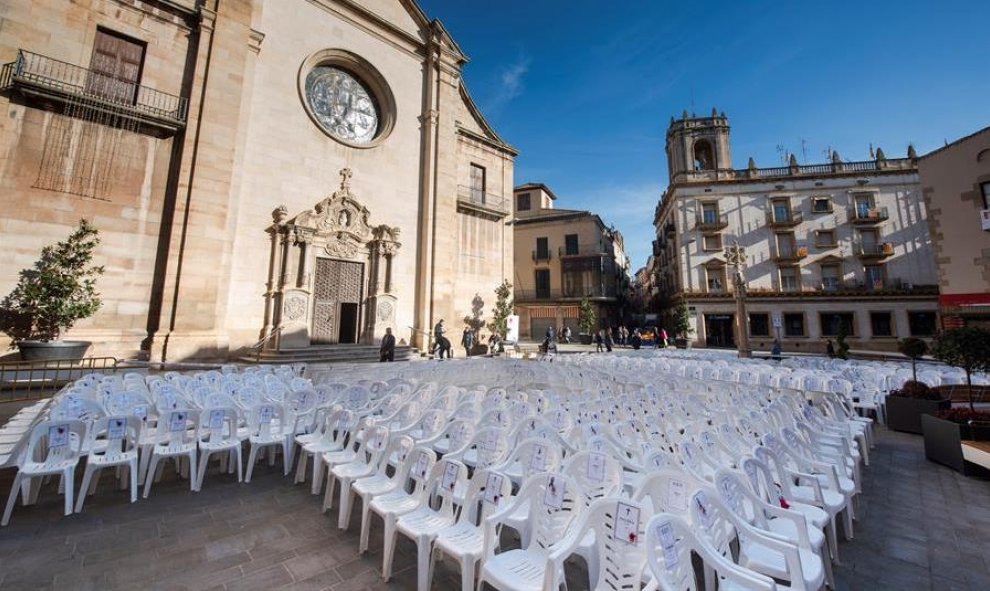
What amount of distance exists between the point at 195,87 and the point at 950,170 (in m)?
25.5

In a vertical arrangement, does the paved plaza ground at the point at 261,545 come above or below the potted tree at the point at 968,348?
below

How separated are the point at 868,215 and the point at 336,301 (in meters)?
32.3

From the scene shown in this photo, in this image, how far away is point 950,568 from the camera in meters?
2.83

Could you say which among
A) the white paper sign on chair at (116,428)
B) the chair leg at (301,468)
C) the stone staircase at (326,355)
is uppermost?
the stone staircase at (326,355)

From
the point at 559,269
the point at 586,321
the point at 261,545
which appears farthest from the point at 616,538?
the point at 559,269

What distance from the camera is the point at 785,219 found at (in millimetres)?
25703

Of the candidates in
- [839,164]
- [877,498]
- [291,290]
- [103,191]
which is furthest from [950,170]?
[103,191]

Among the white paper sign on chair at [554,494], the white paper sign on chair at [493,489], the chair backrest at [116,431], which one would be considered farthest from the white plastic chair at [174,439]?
the white paper sign on chair at [554,494]

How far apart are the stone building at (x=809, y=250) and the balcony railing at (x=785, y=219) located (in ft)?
0.19

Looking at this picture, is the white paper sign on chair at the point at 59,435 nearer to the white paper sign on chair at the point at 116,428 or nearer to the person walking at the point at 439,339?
the white paper sign on chair at the point at 116,428

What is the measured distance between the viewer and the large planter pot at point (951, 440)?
4.78 metres

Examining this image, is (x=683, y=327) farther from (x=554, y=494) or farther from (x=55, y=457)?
(x=55, y=457)

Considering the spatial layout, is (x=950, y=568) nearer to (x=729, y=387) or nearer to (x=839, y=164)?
(x=729, y=387)

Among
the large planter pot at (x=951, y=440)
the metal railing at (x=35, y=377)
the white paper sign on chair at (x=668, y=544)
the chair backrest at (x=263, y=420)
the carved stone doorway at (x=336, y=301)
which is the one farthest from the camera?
Answer: the carved stone doorway at (x=336, y=301)
